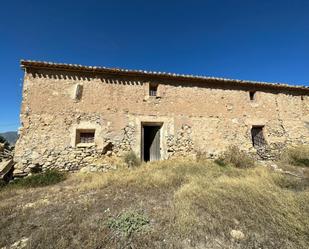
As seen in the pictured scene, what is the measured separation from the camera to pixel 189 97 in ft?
30.6

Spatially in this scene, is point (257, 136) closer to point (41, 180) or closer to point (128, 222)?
point (128, 222)

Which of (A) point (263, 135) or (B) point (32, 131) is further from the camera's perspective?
(A) point (263, 135)

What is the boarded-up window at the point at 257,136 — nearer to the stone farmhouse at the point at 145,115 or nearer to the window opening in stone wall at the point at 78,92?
the stone farmhouse at the point at 145,115

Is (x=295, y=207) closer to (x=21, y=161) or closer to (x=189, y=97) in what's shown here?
(x=189, y=97)

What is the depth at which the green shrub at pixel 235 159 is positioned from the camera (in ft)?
27.2

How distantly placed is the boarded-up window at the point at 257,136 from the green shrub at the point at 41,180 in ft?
32.9

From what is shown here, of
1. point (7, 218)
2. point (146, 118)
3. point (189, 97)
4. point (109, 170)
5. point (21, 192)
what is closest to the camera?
point (7, 218)

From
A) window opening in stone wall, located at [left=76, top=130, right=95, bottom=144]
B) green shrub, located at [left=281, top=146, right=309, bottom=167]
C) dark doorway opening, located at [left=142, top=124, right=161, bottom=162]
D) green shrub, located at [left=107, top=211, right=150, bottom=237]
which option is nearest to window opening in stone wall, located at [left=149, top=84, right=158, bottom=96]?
dark doorway opening, located at [left=142, top=124, right=161, bottom=162]

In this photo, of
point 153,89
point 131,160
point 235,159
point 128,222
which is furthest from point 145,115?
point 128,222

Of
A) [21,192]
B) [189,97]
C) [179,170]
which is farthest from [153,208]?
[189,97]

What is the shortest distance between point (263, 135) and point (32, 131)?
1168 centimetres

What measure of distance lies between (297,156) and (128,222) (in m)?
10.1

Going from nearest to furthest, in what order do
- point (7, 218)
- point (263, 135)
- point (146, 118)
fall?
point (7, 218)
point (146, 118)
point (263, 135)

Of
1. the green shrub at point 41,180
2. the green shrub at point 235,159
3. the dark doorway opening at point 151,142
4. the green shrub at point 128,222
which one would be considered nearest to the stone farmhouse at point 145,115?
the dark doorway opening at point 151,142
